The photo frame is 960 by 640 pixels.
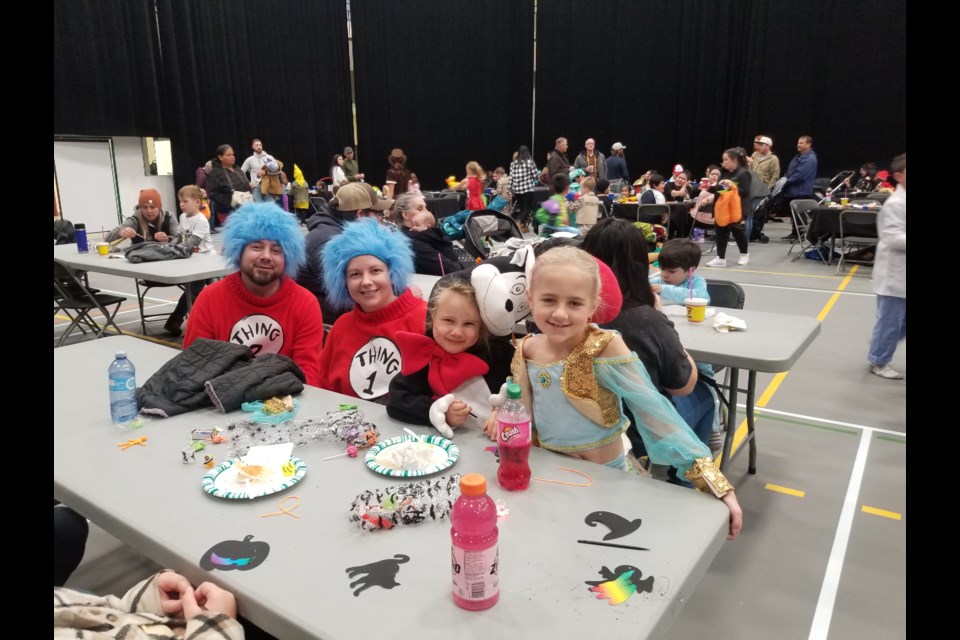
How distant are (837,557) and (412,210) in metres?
3.46

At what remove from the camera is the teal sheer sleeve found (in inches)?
62.9

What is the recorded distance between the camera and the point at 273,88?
16.5m

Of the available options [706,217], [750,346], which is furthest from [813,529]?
[706,217]

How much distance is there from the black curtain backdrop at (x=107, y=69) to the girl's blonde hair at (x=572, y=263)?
13576 millimetres

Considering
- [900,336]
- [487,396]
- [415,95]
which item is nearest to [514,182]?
[415,95]

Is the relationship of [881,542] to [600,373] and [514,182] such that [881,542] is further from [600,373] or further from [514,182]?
[514,182]

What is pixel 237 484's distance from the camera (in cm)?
158

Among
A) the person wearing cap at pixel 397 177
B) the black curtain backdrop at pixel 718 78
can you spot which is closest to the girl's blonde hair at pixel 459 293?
the person wearing cap at pixel 397 177

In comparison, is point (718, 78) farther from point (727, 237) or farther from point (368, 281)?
point (368, 281)

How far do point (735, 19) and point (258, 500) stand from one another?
57.1ft

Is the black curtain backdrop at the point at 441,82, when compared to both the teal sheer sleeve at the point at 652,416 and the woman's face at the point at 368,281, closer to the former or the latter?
the woman's face at the point at 368,281
